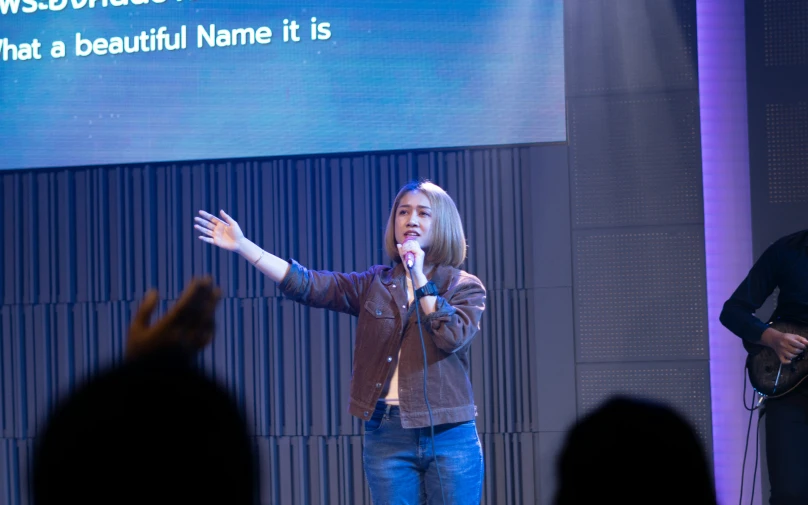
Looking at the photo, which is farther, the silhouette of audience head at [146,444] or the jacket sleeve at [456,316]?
the jacket sleeve at [456,316]

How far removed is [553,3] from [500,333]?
1.69 metres

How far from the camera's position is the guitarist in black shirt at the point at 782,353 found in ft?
10.5

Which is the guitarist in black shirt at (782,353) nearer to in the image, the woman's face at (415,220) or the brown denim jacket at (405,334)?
the brown denim jacket at (405,334)

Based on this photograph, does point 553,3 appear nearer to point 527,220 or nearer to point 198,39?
point 527,220

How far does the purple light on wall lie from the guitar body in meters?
0.99

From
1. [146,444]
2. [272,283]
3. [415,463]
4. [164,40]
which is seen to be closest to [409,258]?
[415,463]

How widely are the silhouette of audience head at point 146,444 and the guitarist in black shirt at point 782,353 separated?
2848 mm

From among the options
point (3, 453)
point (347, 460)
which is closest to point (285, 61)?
point (347, 460)

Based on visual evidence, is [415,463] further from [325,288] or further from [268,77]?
[268,77]

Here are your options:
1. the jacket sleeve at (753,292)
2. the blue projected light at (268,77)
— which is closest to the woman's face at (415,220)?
the jacket sleeve at (753,292)

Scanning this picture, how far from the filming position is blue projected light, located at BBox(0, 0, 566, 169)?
14.5 ft

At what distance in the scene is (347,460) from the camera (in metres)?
4.56

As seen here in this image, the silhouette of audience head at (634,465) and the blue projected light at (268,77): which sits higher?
the blue projected light at (268,77)

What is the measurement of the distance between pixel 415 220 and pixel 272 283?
1.94 meters
